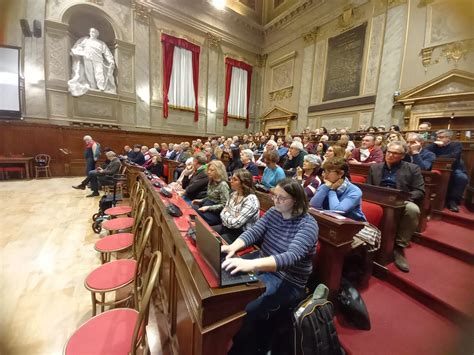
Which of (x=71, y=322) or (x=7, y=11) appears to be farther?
(x=71, y=322)

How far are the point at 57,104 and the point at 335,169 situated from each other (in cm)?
829

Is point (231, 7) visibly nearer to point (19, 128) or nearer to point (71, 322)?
point (19, 128)

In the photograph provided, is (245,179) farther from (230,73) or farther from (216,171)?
(230,73)

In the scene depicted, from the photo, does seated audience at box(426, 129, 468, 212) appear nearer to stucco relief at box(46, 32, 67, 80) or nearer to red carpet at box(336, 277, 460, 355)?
red carpet at box(336, 277, 460, 355)

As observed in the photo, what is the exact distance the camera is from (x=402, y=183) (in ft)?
6.88

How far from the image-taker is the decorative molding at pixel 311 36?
7801 millimetres

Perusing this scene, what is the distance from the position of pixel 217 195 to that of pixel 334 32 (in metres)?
8.07

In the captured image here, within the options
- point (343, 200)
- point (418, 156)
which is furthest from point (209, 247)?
point (418, 156)

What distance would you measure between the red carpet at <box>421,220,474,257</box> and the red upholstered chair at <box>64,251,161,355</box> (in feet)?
8.54

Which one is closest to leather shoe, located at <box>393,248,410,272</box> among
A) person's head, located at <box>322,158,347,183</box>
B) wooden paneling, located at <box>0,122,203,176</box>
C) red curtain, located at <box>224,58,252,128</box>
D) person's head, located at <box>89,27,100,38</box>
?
person's head, located at <box>322,158,347,183</box>

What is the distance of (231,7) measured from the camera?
9.15 meters

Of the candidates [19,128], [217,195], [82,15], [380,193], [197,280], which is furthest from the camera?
[82,15]

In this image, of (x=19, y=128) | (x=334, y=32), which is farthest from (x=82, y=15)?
(x=334, y=32)

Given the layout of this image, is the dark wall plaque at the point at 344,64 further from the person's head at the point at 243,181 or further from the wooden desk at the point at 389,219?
the person's head at the point at 243,181
